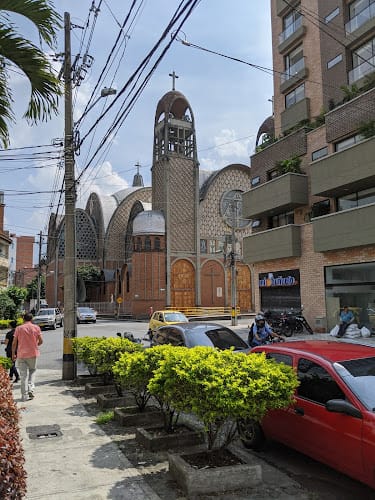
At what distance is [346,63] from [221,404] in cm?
2395

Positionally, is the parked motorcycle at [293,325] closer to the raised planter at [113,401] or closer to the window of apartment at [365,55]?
the window of apartment at [365,55]

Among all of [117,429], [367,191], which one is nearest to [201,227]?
[367,191]

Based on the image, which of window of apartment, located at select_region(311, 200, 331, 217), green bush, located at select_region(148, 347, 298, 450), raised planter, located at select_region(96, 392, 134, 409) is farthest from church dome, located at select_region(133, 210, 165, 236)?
green bush, located at select_region(148, 347, 298, 450)

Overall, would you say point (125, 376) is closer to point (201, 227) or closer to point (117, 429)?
point (117, 429)

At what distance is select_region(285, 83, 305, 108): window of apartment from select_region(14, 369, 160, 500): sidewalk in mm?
23555

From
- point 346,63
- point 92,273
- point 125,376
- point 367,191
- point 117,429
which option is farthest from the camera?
point 92,273

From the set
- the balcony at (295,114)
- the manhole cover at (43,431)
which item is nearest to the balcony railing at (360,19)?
the balcony at (295,114)

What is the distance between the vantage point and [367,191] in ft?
67.4

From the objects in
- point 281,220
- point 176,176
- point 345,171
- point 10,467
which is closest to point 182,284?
point 176,176

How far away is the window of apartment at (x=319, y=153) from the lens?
907 inches

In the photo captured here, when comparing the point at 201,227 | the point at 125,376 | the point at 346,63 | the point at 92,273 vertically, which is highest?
the point at 346,63

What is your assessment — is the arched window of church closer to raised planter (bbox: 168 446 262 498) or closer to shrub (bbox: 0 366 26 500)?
raised planter (bbox: 168 446 262 498)

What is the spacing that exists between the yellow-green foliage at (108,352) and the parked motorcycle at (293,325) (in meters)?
14.4

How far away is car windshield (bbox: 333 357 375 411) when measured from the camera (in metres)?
4.71
